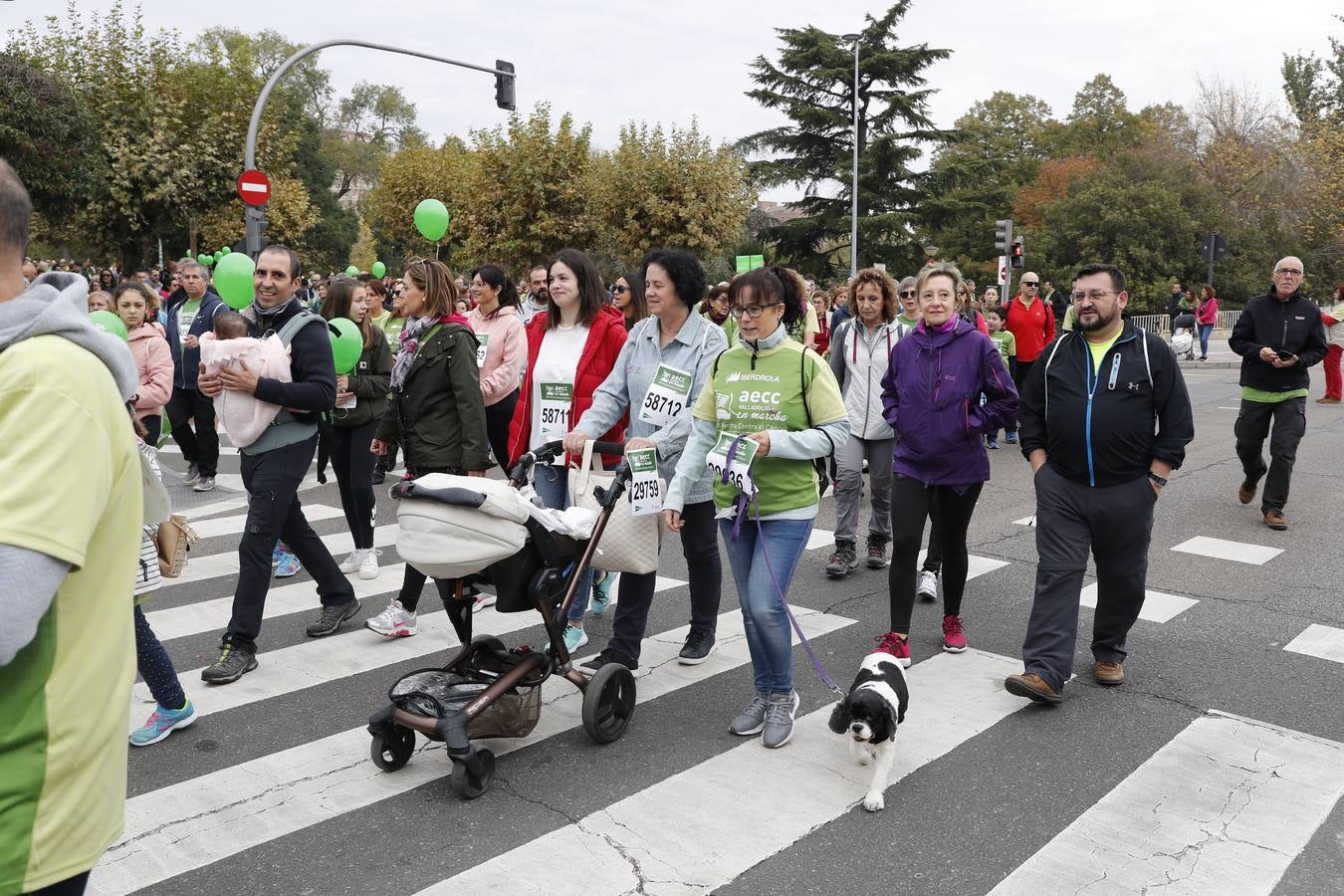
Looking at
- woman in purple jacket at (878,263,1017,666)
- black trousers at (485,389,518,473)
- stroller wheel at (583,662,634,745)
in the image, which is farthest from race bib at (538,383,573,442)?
black trousers at (485,389,518,473)

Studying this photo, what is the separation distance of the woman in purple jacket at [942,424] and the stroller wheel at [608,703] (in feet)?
5.10

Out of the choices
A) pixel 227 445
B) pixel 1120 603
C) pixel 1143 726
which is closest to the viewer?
pixel 1143 726

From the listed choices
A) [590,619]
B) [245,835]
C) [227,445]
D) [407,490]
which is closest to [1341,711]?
[590,619]

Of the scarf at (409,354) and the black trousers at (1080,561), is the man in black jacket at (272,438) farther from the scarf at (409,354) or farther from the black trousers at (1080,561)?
the black trousers at (1080,561)

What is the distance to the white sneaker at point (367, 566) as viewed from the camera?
718 centimetres

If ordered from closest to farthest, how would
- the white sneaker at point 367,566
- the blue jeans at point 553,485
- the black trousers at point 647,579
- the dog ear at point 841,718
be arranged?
the dog ear at point 841,718
the black trousers at point 647,579
the blue jeans at point 553,485
the white sneaker at point 367,566

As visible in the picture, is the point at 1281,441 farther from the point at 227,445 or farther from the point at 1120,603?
the point at 227,445

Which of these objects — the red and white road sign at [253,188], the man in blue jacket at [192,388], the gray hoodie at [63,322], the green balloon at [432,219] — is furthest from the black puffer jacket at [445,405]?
the red and white road sign at [253,188]

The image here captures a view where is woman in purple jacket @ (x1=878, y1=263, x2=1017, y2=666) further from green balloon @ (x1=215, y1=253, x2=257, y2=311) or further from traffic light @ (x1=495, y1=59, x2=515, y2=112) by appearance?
traffic light @ (x1=495, y1=59, x2=515, y2=112)

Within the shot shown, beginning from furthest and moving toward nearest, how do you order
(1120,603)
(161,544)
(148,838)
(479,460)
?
(479,460) < (1120,603) < (161,544) < (148,838)

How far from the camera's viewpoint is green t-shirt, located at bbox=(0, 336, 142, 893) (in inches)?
65.0

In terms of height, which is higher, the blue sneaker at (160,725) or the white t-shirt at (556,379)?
the white t-shirt at (556,379)

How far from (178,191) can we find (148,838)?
2548cm

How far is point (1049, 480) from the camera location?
5.23 meters
